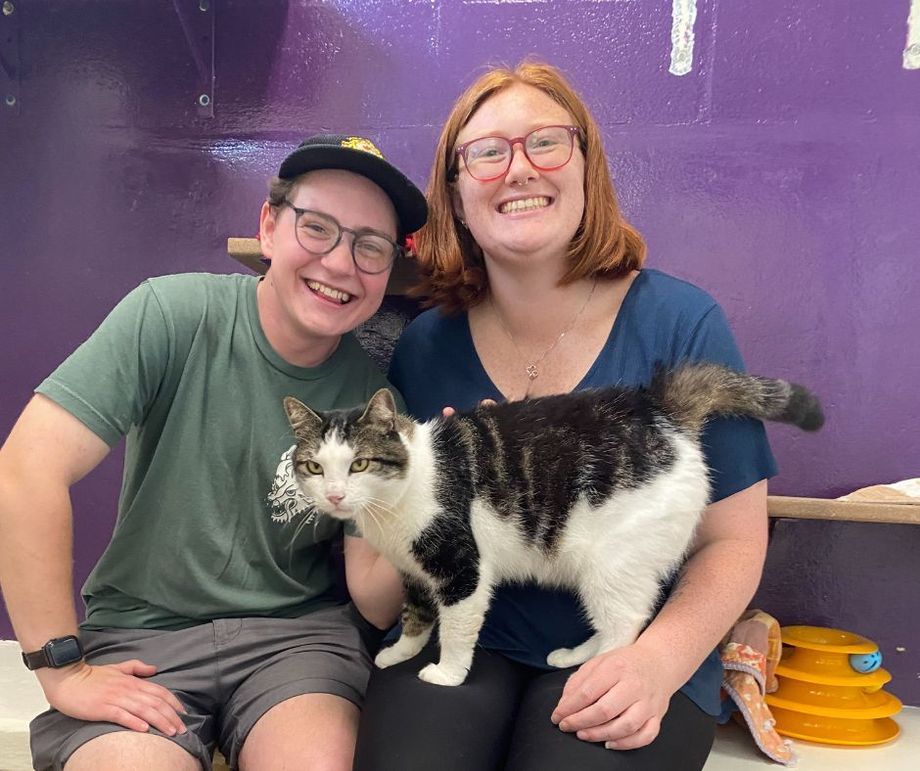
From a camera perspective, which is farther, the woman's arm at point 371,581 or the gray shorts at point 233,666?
the woman's arm at point 371,581

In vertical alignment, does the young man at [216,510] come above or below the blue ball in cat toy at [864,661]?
above

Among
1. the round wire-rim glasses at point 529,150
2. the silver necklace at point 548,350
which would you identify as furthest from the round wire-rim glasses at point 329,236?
the silver necklace at point 548,350

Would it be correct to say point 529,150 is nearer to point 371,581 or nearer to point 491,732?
point 371,581

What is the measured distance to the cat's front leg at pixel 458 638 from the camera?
46.1 inches

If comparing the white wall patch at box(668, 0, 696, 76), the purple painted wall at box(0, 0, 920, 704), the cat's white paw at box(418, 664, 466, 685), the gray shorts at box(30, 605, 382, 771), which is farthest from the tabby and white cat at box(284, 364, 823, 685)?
the white wall patch at box(668, 0, 696, 76)

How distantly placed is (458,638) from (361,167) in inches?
33.6

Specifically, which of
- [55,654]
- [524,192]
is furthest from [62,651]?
[524,192]

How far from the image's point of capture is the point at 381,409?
1188 millimetres

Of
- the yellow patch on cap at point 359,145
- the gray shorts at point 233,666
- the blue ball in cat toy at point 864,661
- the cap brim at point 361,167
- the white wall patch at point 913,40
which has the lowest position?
the blue ball in cat toy at point 864,661

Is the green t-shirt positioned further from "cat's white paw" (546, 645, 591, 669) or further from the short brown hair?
"cat's white paw" (546, 645, 591, 669)

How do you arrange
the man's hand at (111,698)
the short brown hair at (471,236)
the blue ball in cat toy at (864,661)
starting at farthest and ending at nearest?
the blue ball in cat toy at (864,661) < the short brown hair at (471,236) < the man's hand at (111,698)

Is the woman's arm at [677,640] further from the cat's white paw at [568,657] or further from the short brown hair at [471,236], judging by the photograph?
the short brown hair at [471,236]

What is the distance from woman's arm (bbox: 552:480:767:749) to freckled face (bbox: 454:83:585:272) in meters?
0.59

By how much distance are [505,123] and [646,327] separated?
47 centimetres
